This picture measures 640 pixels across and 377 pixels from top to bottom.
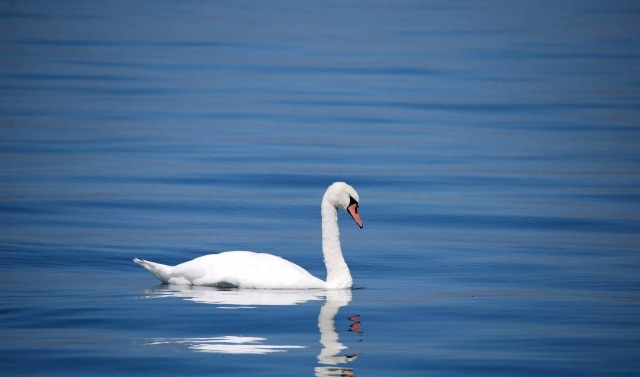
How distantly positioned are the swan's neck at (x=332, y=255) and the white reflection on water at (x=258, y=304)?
0.54ft

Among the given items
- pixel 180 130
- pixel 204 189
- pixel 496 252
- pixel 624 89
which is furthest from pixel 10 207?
pixel 624 89

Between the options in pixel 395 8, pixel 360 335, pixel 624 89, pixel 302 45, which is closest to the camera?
pixel 360 335

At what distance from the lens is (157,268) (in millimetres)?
13742

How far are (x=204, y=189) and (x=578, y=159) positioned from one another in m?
8.02

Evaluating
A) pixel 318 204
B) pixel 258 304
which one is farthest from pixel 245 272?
pixel 318 204

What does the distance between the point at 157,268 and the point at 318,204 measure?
22.2ft

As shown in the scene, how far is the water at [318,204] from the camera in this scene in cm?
1110

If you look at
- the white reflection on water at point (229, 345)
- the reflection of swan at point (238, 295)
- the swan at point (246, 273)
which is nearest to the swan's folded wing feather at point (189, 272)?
the swan at point (246, 273)

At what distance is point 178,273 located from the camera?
13789 mm

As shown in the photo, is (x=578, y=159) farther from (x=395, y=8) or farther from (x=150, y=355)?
(x=395, y=8)

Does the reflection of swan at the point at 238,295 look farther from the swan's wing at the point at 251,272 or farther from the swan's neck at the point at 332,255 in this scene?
the swan's neck at the point at 332,255

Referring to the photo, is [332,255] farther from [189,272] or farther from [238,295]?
[189,272]

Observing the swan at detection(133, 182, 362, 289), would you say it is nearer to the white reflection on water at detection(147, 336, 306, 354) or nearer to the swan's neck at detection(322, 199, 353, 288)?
the swan's neck at detection(322, 199, 353, 288)

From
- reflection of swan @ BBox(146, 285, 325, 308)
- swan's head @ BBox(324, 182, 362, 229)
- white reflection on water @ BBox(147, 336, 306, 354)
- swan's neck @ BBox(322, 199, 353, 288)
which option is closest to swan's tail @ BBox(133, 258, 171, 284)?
reflection of swan @ BBox(146, 285, 325, 308)
